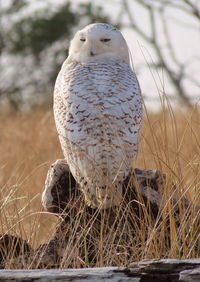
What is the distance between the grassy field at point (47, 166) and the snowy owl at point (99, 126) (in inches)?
5.3

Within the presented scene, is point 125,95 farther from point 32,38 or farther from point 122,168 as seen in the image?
point 32,38

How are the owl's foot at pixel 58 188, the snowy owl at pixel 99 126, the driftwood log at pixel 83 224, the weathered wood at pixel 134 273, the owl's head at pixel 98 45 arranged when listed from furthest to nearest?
the owl's head at pixel 98 45 < the owl's foot at pixel 58 188 < the snowy owl at pixel 99 126 < the driftwood log at pixel 83 224 < the weathered wood at pixel 134 273

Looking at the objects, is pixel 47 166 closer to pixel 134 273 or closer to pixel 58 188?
pixel 58 188

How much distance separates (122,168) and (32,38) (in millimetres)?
14181

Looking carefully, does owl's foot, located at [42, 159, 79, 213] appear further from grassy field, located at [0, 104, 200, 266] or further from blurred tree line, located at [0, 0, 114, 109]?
blurred tree line, located at [0, 0, 114, 109]

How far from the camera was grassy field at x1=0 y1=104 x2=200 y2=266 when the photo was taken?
3.61 m

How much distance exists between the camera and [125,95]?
4.04 m

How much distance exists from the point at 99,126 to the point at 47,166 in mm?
1437

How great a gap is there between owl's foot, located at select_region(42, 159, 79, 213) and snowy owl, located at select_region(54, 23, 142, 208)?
0.14m

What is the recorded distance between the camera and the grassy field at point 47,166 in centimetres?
361

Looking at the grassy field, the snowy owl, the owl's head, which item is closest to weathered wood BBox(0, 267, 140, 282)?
the grassy field

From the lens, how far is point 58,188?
13.7 feet

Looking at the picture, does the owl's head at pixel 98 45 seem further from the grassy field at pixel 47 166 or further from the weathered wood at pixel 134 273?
the weathered wood at pixel 134 273

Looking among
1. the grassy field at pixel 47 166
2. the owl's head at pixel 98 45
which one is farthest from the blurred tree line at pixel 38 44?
the owl's head at pixel 98 45
